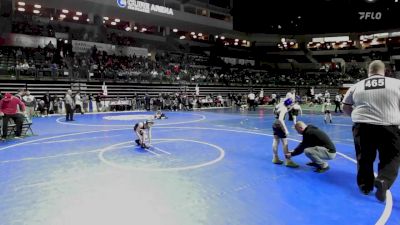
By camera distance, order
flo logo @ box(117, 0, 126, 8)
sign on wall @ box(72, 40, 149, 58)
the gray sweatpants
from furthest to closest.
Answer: sign on wall @ box(72, 40, 149, 58) → flo logo @ box(117, 0, 126, 8) → the gray sweatpants

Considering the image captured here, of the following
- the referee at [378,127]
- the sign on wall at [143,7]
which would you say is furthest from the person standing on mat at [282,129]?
the sign on wall at [143,7]

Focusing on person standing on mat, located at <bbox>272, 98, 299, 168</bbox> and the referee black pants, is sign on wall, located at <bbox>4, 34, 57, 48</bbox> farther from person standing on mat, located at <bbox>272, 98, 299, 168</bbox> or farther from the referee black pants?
the referee black pants

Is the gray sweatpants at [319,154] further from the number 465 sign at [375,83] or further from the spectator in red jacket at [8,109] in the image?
the spectator in red jacket at [8,109]

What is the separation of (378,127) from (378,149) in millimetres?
346

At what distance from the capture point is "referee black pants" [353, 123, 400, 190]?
434 centimetres

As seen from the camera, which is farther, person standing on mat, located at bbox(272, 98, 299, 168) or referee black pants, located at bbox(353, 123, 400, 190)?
person standing on mat, located at bbox(272, 98, 299, 168)

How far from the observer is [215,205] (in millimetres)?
4812

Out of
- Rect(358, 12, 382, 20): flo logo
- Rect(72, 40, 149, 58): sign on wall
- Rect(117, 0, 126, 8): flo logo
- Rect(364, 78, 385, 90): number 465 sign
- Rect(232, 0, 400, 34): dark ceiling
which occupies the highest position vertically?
Rect(232, 0, 400, 34): dark ceiling

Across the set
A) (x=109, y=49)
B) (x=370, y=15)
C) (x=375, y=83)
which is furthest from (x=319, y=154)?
(x=370, y=15)

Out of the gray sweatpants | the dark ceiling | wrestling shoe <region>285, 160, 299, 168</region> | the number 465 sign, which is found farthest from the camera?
the dark ceiling

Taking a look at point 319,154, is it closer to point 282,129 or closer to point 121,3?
point 282,129

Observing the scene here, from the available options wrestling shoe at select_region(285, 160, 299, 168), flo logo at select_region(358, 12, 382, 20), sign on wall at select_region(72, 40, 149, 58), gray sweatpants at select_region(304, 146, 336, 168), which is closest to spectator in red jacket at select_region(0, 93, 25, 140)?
wrestling shoe at select_region(285, 160, 299, 168)

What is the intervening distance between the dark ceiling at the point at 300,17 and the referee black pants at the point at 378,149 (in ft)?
120

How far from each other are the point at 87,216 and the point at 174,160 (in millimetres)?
3611
